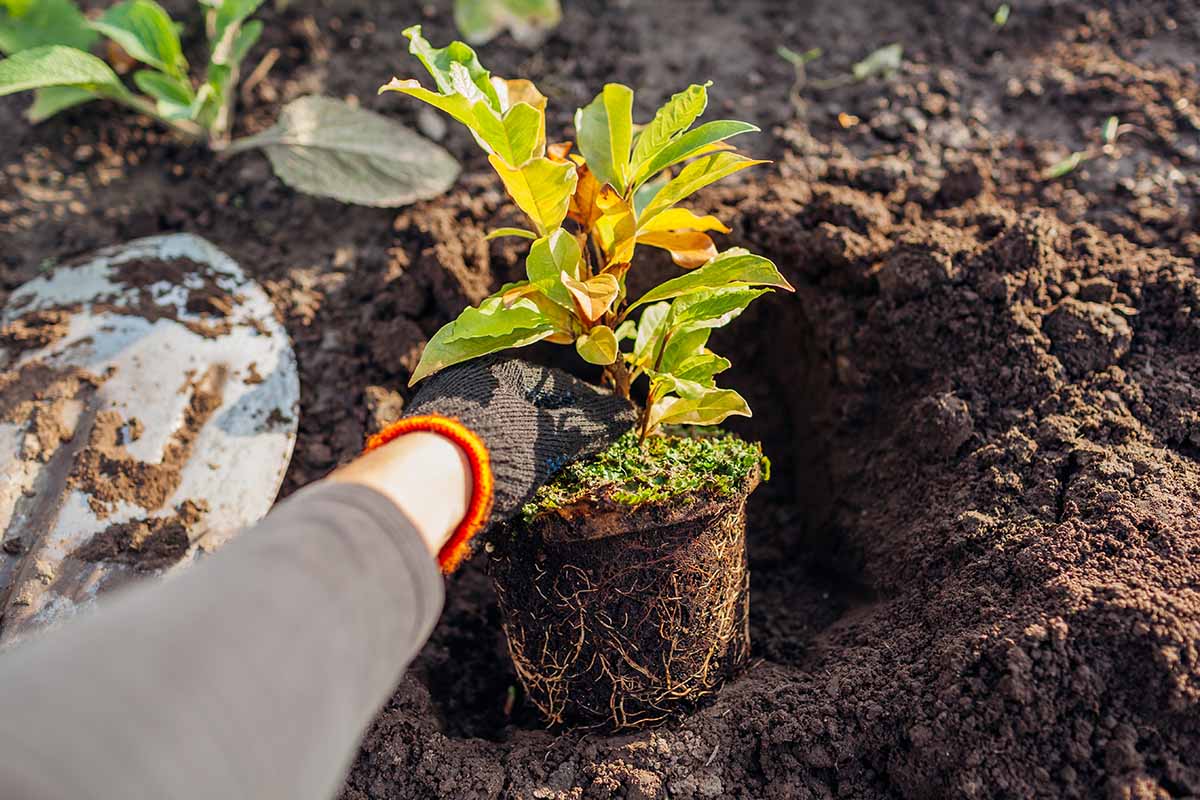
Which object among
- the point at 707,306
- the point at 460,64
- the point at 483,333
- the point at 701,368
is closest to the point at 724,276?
the point at 707,306

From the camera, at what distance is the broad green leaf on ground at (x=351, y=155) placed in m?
2.42

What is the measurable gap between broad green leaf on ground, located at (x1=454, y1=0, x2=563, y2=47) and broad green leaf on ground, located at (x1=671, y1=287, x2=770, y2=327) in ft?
5.09

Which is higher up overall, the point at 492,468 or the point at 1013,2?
the point at 1013,2

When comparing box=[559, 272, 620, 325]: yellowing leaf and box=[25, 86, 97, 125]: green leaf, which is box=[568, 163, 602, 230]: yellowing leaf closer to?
box=[559, 272, 620, 325]: yellowing leaf

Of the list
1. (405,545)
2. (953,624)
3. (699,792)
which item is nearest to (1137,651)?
(953,624)

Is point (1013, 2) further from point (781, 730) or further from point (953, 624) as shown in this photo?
point (781, 730)

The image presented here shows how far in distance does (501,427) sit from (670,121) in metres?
0.63

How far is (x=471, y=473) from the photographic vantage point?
1391mm

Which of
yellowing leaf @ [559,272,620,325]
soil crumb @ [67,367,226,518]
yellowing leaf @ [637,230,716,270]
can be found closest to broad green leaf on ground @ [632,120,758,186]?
yellowing leaf @ [637,230,716,270]

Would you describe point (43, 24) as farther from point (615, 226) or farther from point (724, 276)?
point (724, 276)

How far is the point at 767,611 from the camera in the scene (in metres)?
2.16

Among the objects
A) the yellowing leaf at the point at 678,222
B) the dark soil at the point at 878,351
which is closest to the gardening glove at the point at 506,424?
the yellowing leaf at the point at 678,222

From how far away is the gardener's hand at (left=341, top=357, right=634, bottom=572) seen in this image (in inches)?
54.5

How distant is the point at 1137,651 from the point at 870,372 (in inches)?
35.0
